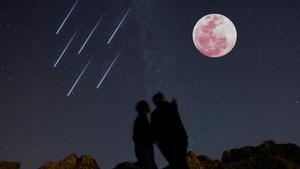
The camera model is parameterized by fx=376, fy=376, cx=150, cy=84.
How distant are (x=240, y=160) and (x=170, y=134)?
33.1 meters

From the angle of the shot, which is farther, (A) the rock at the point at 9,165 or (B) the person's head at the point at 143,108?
(A) the rock at the point at 9,165

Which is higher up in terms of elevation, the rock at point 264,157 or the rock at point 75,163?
the rock at point 75,163

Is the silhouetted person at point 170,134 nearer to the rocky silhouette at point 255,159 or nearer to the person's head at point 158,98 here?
the person's head at point 158,98

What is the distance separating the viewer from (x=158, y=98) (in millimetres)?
8562

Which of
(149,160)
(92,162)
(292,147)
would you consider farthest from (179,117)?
(92,162)

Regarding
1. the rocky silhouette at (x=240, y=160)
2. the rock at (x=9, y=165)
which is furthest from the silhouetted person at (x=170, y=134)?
the rock at (x=9, y=165)

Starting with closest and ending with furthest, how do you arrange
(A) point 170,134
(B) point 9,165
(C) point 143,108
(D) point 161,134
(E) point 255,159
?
1. (A) point 170,134
2. (D) point 161,134
3. (C) point 143,108
4. (E) point 255,159
5. (B) point 9,165

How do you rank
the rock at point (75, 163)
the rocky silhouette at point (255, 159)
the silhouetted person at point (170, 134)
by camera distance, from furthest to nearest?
1. the rock at point (75, 163)
2. the rocky silhouette at point (255, 159)
3. the silhouetted person at point (170, 134)

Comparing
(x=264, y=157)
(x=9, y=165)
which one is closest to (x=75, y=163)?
(x=9, y=165)

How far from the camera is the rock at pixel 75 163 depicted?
45000 mm

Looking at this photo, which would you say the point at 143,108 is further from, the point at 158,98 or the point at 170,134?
the point at 170,134

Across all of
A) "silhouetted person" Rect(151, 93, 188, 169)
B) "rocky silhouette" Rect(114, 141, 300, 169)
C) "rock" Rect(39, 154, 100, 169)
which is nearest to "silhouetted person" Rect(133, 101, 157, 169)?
"silhouetted person" Rect(151, 93, 188, 169)

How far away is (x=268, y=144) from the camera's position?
4106 cm

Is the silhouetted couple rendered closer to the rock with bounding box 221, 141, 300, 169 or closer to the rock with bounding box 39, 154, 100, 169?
the rock with bounding box 221, 141, 300, 169
